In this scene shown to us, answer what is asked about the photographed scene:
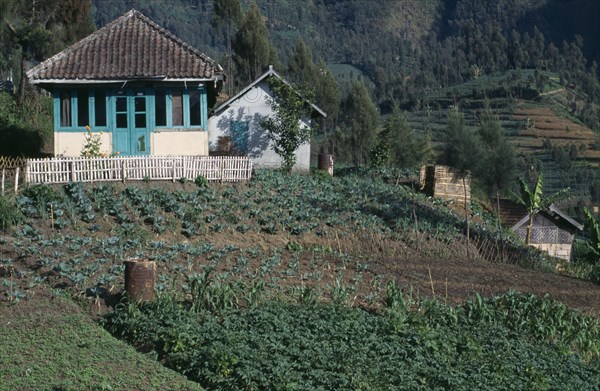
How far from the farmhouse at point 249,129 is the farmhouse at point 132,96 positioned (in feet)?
21.8

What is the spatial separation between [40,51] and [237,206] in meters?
21.7

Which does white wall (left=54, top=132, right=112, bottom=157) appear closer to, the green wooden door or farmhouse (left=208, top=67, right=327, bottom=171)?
the green wooden door

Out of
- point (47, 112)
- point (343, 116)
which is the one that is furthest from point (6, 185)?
point (343, 116)

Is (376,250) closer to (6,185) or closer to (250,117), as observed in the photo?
(6,185)

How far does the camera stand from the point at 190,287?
1648cm

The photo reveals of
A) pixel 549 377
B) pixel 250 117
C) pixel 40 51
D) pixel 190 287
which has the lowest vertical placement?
pixel 549 377

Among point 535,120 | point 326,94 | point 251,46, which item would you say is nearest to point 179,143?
point 251,46

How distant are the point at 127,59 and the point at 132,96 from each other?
1156 millimetres

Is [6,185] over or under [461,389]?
over

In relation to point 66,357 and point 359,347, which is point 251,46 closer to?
point 359,347

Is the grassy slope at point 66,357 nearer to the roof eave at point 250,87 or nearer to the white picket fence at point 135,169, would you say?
the white picket fence at point 135,169

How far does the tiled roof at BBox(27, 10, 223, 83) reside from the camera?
29.2 meters

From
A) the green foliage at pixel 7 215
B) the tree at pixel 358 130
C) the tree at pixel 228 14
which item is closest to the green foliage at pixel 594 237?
the green foliage at pixel 7 215

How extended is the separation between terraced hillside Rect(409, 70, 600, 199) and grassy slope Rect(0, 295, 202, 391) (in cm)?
5381
